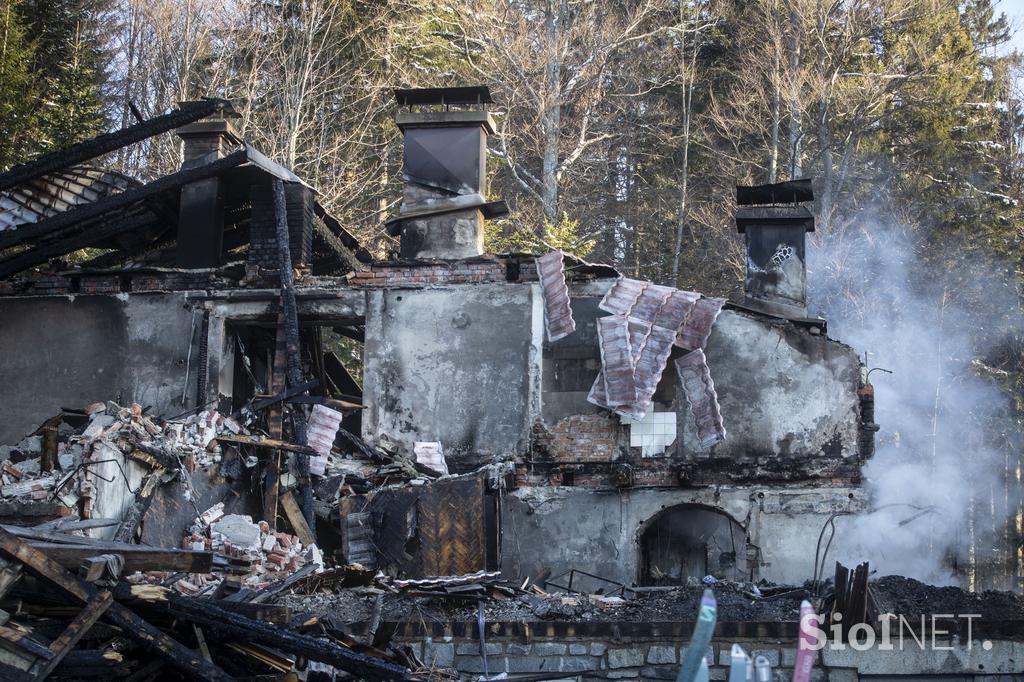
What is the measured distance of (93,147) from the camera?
1780cm

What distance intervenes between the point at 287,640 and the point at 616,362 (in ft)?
27.5

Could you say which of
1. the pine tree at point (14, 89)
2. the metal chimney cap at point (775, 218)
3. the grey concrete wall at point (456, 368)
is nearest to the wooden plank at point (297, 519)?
the grey concrete wall at point (456, 368)

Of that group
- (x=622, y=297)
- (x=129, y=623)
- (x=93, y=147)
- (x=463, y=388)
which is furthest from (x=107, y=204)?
(x=129, y=623)

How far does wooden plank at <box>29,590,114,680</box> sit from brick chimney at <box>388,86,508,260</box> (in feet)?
33.0

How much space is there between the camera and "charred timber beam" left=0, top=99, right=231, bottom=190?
1775 cm

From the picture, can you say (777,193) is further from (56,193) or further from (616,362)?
(56,193)

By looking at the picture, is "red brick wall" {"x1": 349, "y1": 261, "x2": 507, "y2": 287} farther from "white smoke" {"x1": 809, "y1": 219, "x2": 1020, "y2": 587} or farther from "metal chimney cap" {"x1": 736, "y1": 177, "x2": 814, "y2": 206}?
"white smoke" {"x1": 809, "y1": 219, "x2": 1020, "y2": 587}

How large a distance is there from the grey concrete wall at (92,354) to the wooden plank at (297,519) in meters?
2.22

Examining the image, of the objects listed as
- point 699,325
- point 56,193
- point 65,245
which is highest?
point 56,193

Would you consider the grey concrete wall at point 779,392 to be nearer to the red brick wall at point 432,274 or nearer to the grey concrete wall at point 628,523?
the grey concrete wall at point 628,523

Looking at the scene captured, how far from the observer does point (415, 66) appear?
30.8 meters

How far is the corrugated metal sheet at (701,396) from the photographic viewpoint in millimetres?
17078

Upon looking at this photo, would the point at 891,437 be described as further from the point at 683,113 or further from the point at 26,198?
the point at 26,198

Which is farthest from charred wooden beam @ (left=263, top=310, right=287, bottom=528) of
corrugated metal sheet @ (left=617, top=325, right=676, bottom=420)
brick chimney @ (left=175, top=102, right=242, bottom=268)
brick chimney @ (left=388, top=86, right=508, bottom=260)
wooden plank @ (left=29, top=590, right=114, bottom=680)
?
wooden plank @ (left=29, top=590, right=114, bottom=680)
